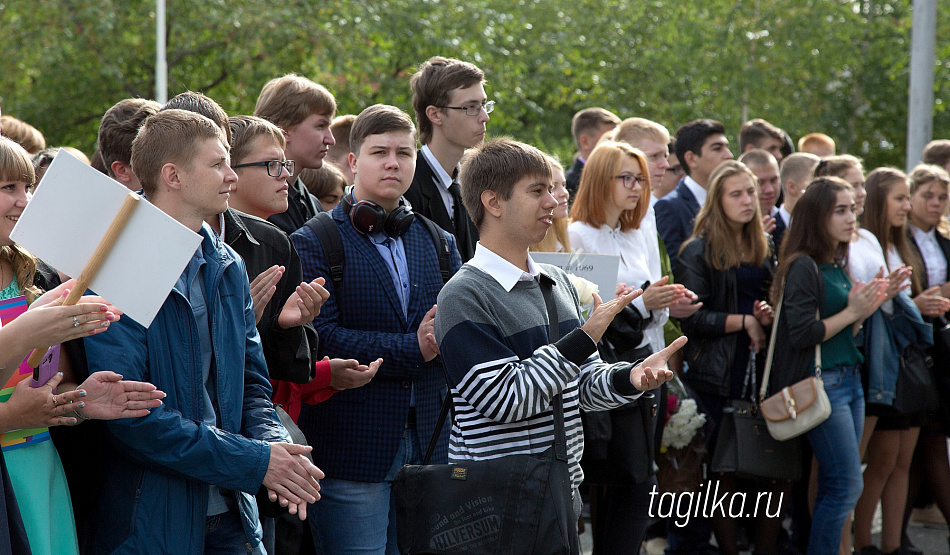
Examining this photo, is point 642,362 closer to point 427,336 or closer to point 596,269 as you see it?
point 427,336

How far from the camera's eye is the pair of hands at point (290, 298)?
323cm

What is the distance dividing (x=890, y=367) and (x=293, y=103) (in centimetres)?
395

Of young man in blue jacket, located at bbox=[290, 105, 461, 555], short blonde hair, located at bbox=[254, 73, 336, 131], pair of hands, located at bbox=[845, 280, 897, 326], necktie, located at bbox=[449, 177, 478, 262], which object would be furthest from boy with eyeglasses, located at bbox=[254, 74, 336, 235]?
pair of hands, located at bbox=[845, 280, 897, 326]

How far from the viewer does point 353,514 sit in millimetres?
3691

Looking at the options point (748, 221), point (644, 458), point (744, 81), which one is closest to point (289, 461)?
point (644, 458)

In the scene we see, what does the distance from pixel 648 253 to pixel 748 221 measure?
942mm

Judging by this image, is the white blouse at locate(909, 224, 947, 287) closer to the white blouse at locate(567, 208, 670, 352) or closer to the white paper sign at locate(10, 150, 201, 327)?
the white blouse at locate(567, 208, 670, 352)

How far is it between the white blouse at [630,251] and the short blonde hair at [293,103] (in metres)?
1.55

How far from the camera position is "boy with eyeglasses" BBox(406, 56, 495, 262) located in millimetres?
4668

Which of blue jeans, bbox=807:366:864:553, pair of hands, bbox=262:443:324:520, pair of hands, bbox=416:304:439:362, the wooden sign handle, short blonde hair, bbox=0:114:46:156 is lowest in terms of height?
blue jeans, bbox=807:366:864:553

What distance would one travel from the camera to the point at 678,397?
5.47 m

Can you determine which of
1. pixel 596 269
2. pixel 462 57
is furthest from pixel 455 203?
pixel 462 57

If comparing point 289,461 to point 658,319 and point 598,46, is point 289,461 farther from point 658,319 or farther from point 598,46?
point 598,46

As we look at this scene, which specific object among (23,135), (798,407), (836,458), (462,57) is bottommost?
(836,458)
